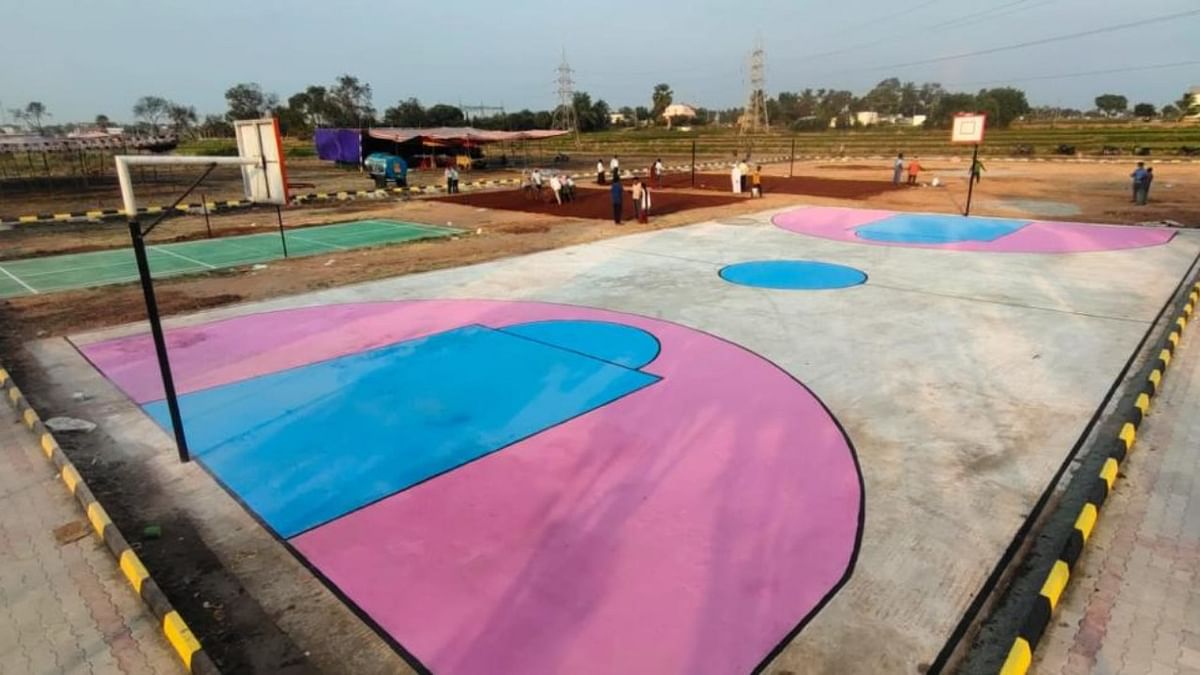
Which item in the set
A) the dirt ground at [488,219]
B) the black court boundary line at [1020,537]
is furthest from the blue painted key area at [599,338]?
the dirt ground at [488,219]

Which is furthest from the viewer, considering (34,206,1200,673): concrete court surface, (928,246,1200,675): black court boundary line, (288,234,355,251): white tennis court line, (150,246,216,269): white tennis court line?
(288,234,355,251): white tennis court line

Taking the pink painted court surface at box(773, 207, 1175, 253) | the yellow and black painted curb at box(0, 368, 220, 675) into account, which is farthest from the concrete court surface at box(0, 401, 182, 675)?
the pink painted court surface at box(773, 207, 1175, 253)

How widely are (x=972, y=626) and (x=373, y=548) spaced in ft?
13.9

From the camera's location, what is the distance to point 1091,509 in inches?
205

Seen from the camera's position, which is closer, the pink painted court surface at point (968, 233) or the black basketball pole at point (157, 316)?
the black basketball pole at point (157, 316)

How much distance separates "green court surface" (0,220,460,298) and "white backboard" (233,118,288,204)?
1026 cm

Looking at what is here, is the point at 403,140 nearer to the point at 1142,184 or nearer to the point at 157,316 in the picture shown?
the point at 1142,184

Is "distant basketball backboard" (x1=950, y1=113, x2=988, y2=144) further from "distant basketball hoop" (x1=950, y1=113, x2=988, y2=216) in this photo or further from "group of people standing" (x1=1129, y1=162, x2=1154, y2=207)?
"group of people standing" (x1=1129, y1=162, x2=1154, y2=207)

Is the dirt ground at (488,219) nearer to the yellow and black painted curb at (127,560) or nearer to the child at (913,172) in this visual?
the child at (913,172)

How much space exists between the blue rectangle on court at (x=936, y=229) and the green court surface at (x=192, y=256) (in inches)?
491

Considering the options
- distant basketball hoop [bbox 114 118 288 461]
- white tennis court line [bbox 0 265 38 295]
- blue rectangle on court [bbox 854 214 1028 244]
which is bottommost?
white tennis court line [bbox 0 265 38 295]

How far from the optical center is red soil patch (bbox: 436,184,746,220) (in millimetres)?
23812

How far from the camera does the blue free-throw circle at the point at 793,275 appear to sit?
42.8ft

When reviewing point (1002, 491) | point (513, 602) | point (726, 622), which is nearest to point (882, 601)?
point (726, 622)
